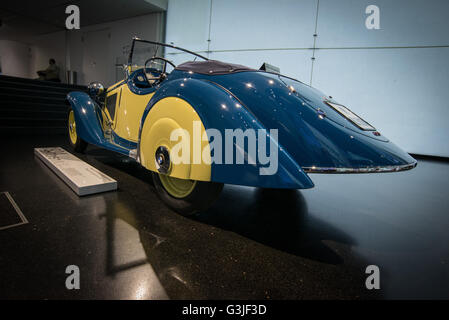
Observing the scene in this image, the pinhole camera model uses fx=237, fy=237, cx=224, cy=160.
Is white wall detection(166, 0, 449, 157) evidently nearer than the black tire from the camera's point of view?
No

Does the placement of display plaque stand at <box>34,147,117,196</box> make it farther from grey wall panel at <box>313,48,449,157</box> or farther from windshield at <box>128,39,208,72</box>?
grey wall panel at <box>313,48,449,157</box>

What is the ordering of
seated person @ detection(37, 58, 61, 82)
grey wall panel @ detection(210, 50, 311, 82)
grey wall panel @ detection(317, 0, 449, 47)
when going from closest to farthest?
grey wall panel @ detection(317, 0, 449, 47) < grey wall panel @ detection(210, 50, 311, 82) < seated person @ detection(37, 58, 61, 82)

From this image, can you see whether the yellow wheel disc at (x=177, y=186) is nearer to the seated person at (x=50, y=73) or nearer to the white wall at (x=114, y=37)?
the white wall at (x=114, y=37)

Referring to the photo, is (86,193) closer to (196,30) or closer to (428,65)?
(428,65)

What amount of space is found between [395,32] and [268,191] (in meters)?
5.83

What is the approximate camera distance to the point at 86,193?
183cm

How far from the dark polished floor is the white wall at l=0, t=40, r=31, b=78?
17.2m

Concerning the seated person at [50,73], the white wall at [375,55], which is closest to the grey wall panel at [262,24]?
the white wall at [375,55]

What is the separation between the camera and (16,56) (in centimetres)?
1467

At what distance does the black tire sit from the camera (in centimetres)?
143

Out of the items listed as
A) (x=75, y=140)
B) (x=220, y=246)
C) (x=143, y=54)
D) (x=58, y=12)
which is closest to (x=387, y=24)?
(x=143, y=54)

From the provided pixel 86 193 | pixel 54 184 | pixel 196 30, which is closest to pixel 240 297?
pixel 86 193

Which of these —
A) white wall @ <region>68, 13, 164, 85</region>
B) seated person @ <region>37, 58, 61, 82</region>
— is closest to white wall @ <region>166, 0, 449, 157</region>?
white wall @ <region>68, 13, 164, 85</region>
